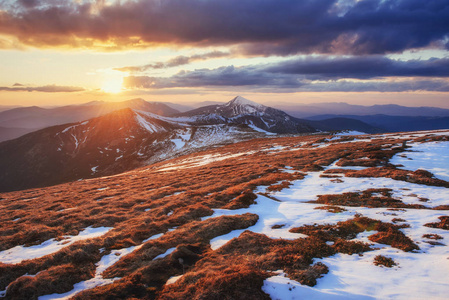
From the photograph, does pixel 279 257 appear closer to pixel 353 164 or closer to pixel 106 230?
pixel 106 230

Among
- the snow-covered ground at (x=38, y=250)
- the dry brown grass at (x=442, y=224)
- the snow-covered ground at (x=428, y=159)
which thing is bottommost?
the snow-covered ground at (x=38, y=250)

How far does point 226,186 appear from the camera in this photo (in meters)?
24.6

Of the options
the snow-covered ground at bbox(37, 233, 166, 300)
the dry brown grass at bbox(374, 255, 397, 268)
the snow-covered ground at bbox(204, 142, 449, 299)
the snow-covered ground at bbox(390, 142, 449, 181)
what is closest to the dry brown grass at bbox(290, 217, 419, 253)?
the snow-covered ground at bbox(204, 142, 449, 299)

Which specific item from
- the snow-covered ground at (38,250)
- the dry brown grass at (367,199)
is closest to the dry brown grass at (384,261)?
the dry brown grass at (367,199)

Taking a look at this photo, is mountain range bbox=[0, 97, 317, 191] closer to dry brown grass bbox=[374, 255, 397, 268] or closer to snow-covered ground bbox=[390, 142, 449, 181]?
snow-covered ground bbox=[390, 142, 449, 181]

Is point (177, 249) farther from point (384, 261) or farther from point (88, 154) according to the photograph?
point (88, 154)

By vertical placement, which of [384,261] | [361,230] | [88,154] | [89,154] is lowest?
[88,154]

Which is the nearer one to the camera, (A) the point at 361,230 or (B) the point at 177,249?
(B) the point at 177,249

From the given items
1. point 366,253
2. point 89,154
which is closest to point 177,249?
point 366,253

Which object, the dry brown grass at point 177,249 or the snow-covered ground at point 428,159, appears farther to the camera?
the snow-covered ground at point 428,159

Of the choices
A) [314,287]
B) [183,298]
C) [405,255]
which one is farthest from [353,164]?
[183,298]

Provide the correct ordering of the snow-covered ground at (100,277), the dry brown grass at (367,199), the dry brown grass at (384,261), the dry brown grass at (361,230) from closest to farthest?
the snow-covered ground at (100,277) → the dry brown grass at (384,261) → the dry brown grass at (361,230) → the dry brown grass at (367,199)

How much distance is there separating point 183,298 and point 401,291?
298 inches

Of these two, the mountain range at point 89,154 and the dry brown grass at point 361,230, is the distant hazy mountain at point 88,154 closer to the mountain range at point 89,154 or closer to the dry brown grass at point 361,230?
the mountain range at point 89,154
